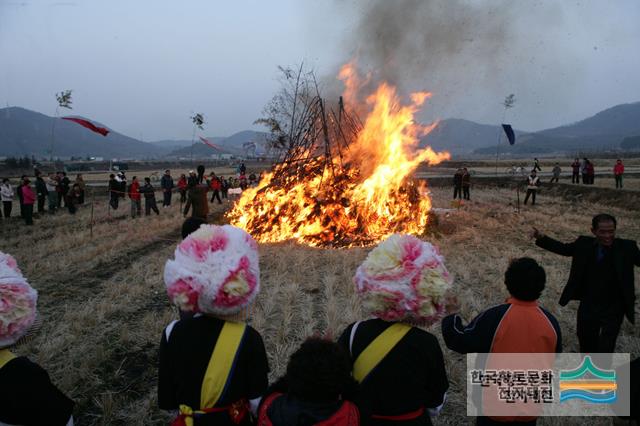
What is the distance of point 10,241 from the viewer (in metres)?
13.1

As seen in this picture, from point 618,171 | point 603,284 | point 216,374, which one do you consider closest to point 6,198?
point 216,374

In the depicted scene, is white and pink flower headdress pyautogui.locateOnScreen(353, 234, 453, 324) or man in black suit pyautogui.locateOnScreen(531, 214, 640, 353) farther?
man in black suit pyautogui.locateOnScreen(531, 214, 640, 353)

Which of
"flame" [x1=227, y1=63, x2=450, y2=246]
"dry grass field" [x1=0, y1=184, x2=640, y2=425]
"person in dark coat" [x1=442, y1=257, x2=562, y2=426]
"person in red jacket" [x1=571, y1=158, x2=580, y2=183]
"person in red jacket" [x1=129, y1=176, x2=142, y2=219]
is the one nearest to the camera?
"person in dark coat" [x1=442, y1=257, x2=562, y2=426]

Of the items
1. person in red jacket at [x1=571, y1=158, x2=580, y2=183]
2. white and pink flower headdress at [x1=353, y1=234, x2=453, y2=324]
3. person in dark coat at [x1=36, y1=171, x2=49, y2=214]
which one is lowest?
white and pink flower headdress at [x1=353, y1=234, x2=453, y2=324]

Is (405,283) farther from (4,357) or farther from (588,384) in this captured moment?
(588,384)

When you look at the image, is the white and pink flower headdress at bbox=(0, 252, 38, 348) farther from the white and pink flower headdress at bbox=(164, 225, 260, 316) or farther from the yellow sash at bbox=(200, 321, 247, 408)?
the yellow sash at bbox=(200, 321, 247, 408)

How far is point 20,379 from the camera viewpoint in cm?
223

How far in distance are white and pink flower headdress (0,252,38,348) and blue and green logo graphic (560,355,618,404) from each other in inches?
170

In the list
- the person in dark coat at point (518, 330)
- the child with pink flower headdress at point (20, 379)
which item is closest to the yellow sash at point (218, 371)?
the child with pink flower headdress at point (20, 379)

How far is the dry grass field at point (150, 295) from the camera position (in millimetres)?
4742

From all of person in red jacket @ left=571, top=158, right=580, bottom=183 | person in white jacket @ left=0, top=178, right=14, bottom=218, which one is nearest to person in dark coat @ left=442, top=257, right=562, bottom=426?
person in white jacket @ left=0, top=178, right=14, bottom=218

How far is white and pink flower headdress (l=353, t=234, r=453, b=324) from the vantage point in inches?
95.3

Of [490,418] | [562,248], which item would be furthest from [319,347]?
[562,248]

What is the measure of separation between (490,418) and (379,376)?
114 cm
